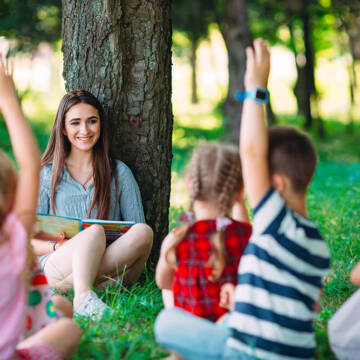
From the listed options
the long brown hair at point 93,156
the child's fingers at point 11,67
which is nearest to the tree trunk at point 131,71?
the long brown hair at point 93,156

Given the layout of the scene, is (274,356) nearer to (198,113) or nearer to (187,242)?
(187,242)

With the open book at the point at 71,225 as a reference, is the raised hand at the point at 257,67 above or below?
above

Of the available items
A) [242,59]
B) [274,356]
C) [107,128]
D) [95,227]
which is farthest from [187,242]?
[242,59]

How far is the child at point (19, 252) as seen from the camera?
72.9 inches

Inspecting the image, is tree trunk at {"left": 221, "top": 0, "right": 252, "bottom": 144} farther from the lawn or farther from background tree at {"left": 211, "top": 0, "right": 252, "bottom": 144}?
the lawn

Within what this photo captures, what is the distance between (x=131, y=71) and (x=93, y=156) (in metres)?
0.64

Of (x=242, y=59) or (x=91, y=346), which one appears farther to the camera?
(x=242, y=59)

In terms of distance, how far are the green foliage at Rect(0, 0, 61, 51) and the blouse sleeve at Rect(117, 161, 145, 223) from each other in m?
6.32

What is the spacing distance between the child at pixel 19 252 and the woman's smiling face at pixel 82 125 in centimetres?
112

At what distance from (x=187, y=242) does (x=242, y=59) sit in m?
7.83

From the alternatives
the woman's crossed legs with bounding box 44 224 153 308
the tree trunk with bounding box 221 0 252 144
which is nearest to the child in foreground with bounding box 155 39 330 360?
the woman's crossed legs with bounding box 44 224 153 308

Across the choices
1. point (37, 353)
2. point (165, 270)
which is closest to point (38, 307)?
point (37, 353)

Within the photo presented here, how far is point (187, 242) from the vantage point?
2.11m

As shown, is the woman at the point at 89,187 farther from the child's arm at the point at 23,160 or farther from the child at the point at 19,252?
the child's arm at the point at 23,160
